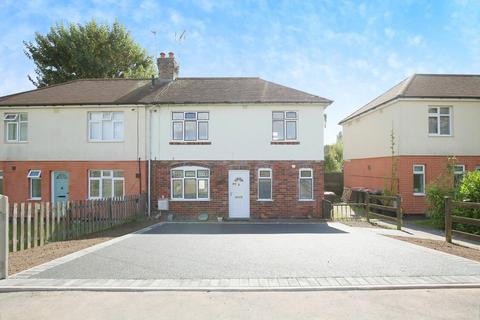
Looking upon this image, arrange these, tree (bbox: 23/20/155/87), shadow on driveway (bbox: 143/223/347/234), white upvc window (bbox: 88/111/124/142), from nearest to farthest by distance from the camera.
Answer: shadow on driveway (bbox: 143/223/347/234) → white upvc window (bbox: 88/111/124/142) → tree (bbox: 23/20/155/87)

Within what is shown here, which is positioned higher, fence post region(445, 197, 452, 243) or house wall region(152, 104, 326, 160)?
house wall region(152, 104, 326, 160)

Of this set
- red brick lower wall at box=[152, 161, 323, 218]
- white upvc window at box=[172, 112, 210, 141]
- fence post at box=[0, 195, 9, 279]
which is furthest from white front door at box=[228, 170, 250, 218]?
fence post at box=[0, 195, 9, 279]

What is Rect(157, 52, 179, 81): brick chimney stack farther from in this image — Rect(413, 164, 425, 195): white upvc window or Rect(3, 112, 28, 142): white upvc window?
Rect(413, 164, 425, 195): white upvc window

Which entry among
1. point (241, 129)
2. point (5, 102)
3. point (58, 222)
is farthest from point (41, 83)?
point (58, 222)

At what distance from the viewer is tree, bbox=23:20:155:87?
3266 cm

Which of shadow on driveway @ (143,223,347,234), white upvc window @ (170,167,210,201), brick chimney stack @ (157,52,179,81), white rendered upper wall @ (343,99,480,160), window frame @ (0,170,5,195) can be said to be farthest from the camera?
brick chimney stack @ (157,52,179,81)

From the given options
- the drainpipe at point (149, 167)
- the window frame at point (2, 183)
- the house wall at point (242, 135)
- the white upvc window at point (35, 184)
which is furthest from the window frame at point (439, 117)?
the window frame at point (2, 183)

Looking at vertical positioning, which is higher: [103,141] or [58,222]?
[103,141]

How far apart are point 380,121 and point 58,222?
17.7 m

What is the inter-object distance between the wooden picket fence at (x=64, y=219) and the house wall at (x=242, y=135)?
3384 millimetres

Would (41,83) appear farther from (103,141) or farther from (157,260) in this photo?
(157,260)

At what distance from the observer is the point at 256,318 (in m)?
4.98

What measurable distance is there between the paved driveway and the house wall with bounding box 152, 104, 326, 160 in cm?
→ 594

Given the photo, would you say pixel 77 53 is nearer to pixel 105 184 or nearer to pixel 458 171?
pixel 105 184
